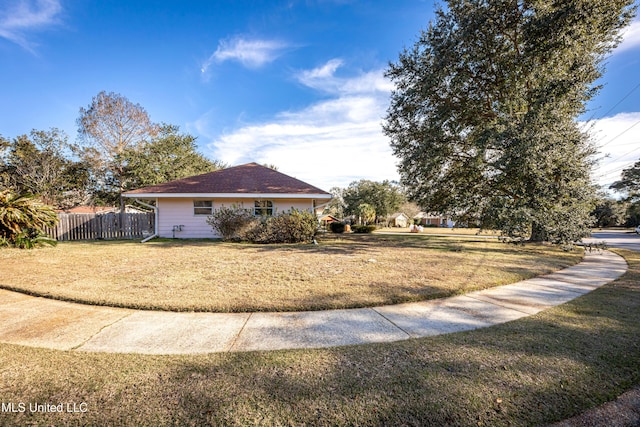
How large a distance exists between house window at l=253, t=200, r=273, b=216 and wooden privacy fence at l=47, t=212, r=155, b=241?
6.37 metres

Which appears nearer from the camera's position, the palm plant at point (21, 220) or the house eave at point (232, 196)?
the palm plant at point (21, 220)

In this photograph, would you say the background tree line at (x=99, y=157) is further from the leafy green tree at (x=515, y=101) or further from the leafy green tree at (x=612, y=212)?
the leafy green tree at (x=612, y=212)

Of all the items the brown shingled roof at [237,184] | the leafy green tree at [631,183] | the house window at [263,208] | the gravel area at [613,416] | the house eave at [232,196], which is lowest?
the gravel area at [613,416]

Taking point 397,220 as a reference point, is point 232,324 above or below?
below

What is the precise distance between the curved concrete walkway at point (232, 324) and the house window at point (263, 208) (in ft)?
30.9

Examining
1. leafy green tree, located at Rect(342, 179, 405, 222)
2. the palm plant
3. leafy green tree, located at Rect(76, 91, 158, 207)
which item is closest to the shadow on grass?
the palm plant

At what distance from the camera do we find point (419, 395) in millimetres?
1894

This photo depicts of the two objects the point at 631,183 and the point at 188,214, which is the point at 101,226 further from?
the point at 631,183

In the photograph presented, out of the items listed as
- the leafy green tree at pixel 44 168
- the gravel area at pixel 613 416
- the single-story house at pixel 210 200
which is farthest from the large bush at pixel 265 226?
the leafy green tree at pixel 44 168

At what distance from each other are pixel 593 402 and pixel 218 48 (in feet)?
45.9

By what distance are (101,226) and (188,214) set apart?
4885 mm

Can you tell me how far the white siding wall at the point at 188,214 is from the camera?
13.3m

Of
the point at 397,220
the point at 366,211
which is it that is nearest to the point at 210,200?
the point at 366,211

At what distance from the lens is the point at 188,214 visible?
13453mm
